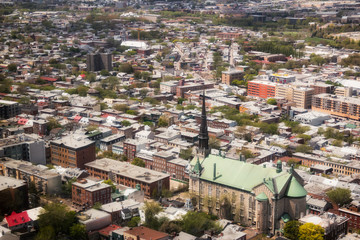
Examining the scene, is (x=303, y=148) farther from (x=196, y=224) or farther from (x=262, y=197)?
(x=196, y=224)

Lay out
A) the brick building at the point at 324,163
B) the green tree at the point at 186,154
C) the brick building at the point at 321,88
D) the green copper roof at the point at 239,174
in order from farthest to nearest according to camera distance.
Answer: the brick building at the point at 321,88 < the green tree at the point at 186,154 < the brick building at the point at 324,163 < the green copper roof at the point at 239,174

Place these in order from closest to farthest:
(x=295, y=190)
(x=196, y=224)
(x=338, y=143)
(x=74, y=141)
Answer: (x=196, y=224), (x=295, y=190), (x=74, y=141), (x=338, y=143)

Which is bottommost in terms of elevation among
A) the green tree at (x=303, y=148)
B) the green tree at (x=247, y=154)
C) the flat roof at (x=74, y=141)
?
the green tree at (x=303, y=148)

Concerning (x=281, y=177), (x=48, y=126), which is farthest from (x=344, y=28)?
(x=281, y=177)

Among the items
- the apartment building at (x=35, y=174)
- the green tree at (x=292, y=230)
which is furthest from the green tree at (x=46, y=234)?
the green tree at (x=292, y=230)

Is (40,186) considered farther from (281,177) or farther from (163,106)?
(163,106)

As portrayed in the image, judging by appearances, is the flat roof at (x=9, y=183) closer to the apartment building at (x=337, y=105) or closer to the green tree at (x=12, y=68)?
the apartment building at (x=337, y=105)

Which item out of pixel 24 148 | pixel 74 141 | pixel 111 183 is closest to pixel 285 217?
pixel 111 183
